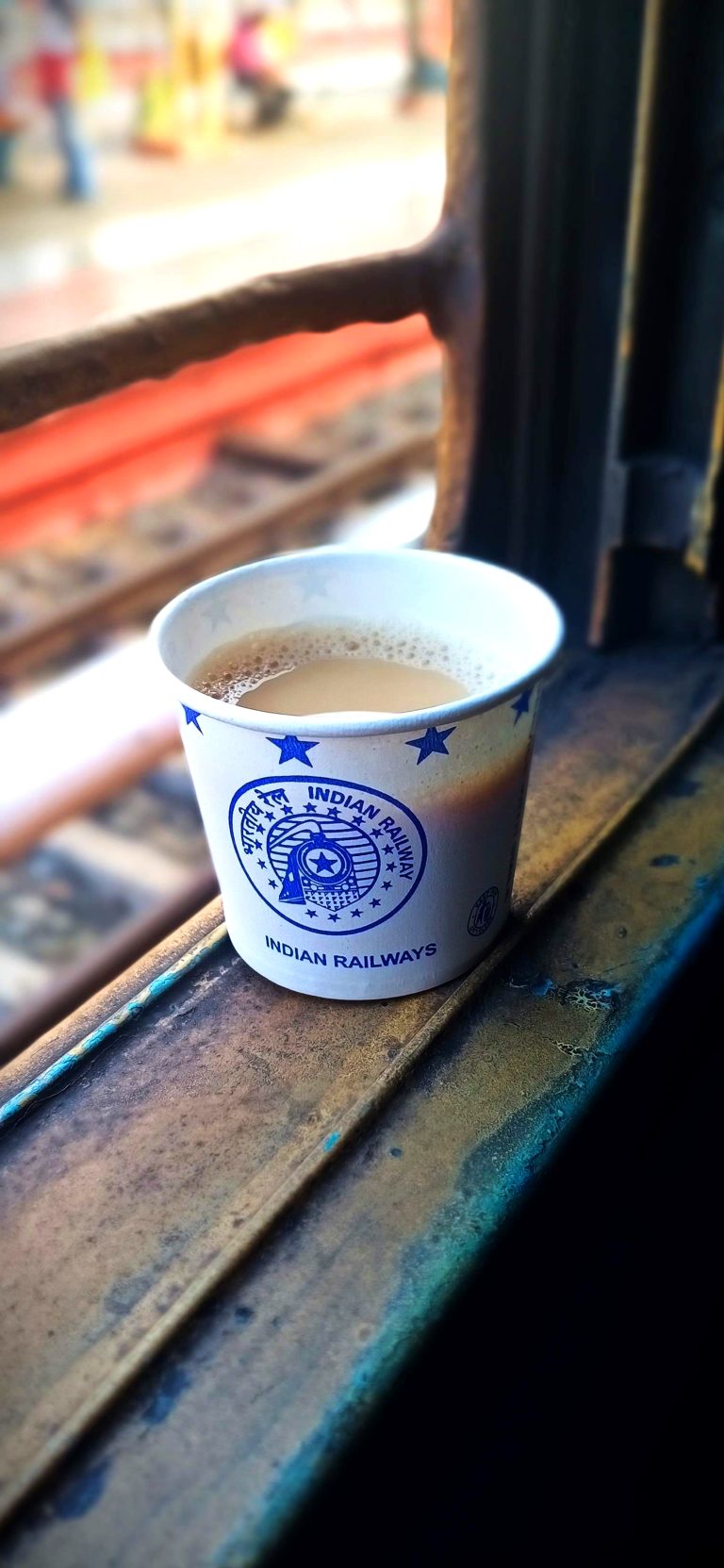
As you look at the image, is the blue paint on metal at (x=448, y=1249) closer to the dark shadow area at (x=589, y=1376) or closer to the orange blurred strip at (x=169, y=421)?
the dark shadow area at (x=589, y=1376)

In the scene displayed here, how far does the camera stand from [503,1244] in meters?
0.81

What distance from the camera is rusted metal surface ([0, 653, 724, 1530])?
72cm

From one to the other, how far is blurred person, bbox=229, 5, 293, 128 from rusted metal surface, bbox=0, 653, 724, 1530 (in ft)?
45.8

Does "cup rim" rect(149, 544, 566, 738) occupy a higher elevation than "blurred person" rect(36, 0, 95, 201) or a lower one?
higher

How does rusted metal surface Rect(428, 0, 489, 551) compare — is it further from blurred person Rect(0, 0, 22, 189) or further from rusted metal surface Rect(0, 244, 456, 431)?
blurred person Rect(0, 0, 22, 189)

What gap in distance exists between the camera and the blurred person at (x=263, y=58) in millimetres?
12555

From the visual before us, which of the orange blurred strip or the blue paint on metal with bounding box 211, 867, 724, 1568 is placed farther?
Answer: the orange blurred strip

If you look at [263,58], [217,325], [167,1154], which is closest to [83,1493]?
[167,1154]

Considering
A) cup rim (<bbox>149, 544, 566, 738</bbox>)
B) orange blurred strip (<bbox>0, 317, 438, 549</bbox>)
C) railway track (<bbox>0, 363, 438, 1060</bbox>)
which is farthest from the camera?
orange blurred strip (<bbox>0, 317, 438, 549</bbox>)

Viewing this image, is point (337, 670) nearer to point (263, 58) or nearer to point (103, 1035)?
point (103, 1035)

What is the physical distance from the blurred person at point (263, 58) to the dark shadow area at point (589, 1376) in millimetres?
14004

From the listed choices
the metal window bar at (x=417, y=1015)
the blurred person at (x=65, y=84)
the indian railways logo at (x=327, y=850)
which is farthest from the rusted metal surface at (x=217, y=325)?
the blurred person at (x=65, y=84)

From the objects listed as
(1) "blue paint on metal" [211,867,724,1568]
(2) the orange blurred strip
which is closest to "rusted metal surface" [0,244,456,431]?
(1) "blue paint on metal" [211,867,724,1568]

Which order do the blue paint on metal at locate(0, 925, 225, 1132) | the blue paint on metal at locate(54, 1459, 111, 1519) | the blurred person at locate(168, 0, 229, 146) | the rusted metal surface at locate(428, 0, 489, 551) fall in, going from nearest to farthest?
the blue paint on metal at locate(54, 1459, 111, 1519), the blue paint on metal at locate(0, 925, 225, 1132), the rusted metal surface at locate(428, 0, 489, 551), the blurred person at locate(168, 0, 229, 146)
